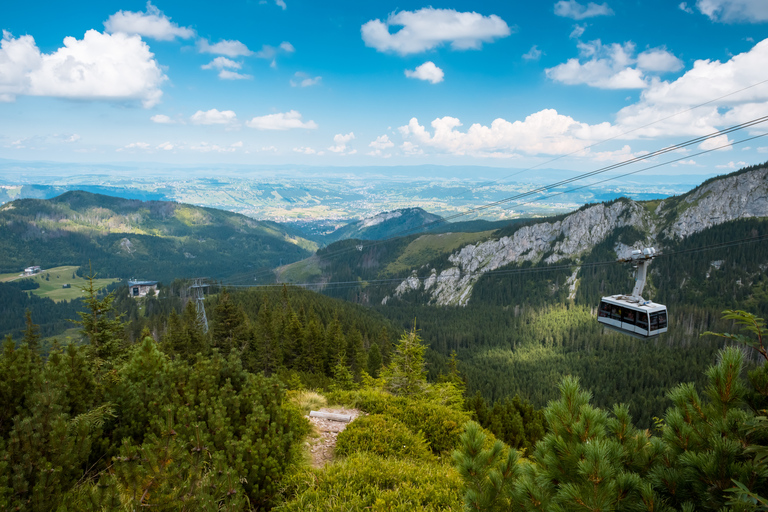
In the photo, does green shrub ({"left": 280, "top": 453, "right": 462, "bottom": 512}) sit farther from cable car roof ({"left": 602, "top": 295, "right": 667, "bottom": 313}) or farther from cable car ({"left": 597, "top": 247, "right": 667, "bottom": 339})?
cable car roof ({"left": 602, "top": 295, "right": 667, "bottom": 313})

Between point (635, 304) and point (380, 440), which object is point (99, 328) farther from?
point (635, 304)

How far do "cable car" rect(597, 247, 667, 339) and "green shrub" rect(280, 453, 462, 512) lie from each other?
592 inches

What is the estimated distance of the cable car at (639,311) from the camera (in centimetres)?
1992

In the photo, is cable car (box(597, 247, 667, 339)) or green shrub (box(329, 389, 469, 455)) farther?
cable car (box(597, 247, 667, 339))

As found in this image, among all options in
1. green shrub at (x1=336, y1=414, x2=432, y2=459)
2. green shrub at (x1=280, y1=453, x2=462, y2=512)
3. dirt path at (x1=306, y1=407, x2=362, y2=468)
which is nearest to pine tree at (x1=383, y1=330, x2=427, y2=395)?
dirt path at (x1=306, y1=407, x2=362, y2=468)

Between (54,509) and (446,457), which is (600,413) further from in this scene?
(446,457)

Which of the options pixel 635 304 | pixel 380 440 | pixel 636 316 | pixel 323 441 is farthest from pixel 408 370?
pixel 635 304

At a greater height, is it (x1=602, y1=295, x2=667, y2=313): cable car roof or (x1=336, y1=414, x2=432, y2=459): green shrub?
(x1=602, y1=295, x2=667, y2=313): cable car roof

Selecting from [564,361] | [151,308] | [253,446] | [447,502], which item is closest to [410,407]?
[447,502]

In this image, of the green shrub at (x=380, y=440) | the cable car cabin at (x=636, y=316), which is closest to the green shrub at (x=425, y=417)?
the green shrub at (x=380, y=440)

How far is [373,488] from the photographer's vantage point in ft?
34.3

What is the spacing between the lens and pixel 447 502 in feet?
33.4

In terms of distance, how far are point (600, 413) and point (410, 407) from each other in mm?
13555

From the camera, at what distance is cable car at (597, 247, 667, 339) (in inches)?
784
